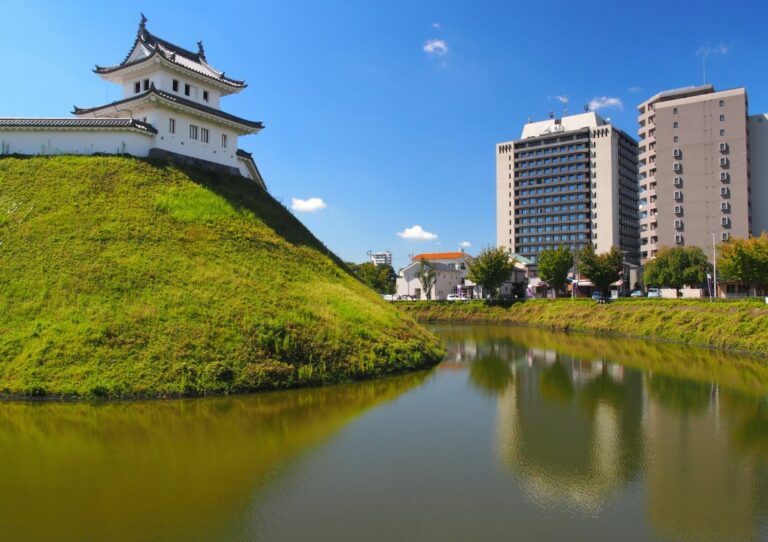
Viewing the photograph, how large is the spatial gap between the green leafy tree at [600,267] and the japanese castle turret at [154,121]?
140 feet

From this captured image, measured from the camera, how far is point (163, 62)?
35000 mm

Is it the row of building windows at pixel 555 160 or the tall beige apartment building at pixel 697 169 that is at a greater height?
the row of building windows at pixel 555 160

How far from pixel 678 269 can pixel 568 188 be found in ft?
154

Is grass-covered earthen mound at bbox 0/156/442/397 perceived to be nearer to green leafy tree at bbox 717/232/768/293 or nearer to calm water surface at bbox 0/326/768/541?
calm water surface at bbox 0/326/768/541

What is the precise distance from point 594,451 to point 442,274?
74.6 meters

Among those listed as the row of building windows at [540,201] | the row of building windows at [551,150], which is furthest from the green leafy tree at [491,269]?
the row of building windows at [551,150]

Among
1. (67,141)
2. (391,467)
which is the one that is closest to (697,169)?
(67,141)

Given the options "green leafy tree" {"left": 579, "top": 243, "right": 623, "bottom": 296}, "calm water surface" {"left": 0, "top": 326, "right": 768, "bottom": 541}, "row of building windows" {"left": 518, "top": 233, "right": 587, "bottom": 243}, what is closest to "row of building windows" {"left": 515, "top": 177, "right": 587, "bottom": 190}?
"row of building windows" {"left": 518, "top": 233, "right": 587, "bottom": 243}

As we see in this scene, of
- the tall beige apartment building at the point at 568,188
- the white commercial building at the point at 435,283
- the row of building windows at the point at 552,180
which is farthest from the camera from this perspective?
the row of building windows at the point at 552,180

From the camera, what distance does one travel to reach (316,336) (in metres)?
23.6

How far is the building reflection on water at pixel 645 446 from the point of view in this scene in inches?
429

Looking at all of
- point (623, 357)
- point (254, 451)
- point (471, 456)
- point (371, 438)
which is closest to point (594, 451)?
point (471, 456)

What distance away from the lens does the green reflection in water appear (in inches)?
391

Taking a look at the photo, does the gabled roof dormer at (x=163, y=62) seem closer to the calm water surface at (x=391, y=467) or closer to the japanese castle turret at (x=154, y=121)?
the japanese castle turret at (x=154, y=121)
